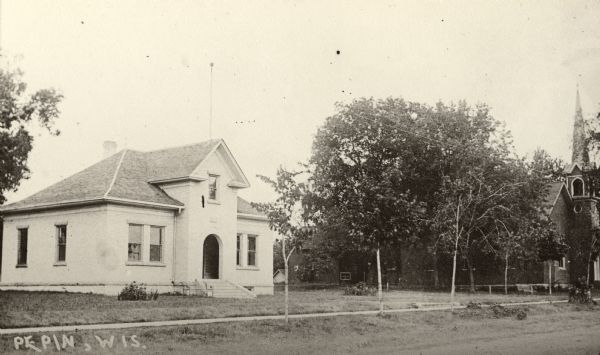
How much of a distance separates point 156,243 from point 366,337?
15.5 metres

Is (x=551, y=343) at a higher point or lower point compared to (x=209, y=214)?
lower

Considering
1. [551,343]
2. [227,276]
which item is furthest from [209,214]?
[551,343]

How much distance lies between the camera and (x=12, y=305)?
2050cm

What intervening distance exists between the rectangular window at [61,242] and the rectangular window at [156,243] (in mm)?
3771

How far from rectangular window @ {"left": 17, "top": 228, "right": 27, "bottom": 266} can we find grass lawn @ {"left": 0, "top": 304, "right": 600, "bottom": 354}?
1827 centimetres

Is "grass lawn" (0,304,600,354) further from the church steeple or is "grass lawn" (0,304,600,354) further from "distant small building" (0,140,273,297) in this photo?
"distant small building" (0,140,273,297)

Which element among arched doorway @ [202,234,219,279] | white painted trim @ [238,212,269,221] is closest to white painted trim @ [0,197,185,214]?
arched doorway @ [202,234,219,279]

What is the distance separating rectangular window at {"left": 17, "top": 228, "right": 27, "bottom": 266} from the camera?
3184 centimetres

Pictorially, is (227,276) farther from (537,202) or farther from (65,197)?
(537,202)

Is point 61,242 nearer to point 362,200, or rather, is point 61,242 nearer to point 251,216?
point 251,216

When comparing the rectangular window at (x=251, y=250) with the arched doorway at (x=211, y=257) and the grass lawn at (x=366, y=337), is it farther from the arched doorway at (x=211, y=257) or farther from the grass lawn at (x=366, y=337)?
the grass lawn at (x=366, y=337)

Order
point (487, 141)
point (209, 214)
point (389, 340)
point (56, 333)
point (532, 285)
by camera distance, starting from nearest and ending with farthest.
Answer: point (56, 333), point (389, 340), point (209, 214), point (487, 141), point (532, 285)

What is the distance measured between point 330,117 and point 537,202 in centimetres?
1618

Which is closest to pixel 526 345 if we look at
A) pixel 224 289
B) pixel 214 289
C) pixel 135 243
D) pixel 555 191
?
pixel 214 289
